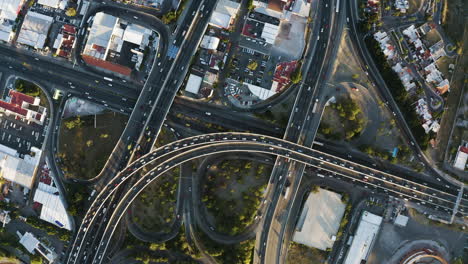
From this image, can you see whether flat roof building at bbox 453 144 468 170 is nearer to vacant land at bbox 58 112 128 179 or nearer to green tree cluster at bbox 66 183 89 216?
vacant land at bbox 58 112 128 179

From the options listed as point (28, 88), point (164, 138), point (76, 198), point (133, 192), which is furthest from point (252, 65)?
point (28, 88)

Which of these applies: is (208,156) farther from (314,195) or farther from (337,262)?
(337,262)

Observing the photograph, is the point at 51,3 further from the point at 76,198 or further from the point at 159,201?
the point at 159,201

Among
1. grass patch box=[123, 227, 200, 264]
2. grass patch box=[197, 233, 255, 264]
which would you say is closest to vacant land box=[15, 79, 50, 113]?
grass patch box=[123, 227, 200, 264]

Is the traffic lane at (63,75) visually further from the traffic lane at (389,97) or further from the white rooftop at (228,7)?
the traffic lane at (389,97)

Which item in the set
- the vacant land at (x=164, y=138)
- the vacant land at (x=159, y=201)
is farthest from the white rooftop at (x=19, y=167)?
the vacant land at (x=164, y=138)

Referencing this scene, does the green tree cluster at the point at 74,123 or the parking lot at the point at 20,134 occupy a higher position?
the green tree cluster at the point at 74,123
